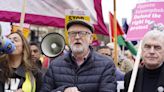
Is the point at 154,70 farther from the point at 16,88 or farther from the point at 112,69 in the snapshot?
the point at 16,88

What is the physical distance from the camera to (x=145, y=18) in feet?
13.3

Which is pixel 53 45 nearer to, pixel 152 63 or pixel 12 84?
pixel 12 84

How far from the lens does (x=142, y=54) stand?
3773mm

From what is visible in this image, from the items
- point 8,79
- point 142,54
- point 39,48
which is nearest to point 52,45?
point 39,48

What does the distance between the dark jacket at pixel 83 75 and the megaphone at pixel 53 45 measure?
228 cm

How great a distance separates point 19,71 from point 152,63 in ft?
4.08

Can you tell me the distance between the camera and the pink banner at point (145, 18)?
157 inches

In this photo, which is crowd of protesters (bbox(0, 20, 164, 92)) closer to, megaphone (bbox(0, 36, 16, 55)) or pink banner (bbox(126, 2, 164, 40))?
pink banner (bbox(126, 2, 164, 40))

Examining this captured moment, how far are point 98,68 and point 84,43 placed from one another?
0.81ft

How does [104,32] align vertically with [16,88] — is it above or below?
above

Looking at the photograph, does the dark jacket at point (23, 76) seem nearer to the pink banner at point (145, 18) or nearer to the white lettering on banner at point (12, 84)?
the white lettering on banner at point (12, 84)

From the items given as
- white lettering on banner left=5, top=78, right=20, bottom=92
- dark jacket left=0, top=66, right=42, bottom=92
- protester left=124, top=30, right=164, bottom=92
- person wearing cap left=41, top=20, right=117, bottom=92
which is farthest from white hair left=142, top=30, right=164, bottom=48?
white lettering on banner left=5, top=78, right=20, bottom=92

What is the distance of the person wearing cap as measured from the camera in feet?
12.4

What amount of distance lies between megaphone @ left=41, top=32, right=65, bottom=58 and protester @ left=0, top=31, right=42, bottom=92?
1.98 m
